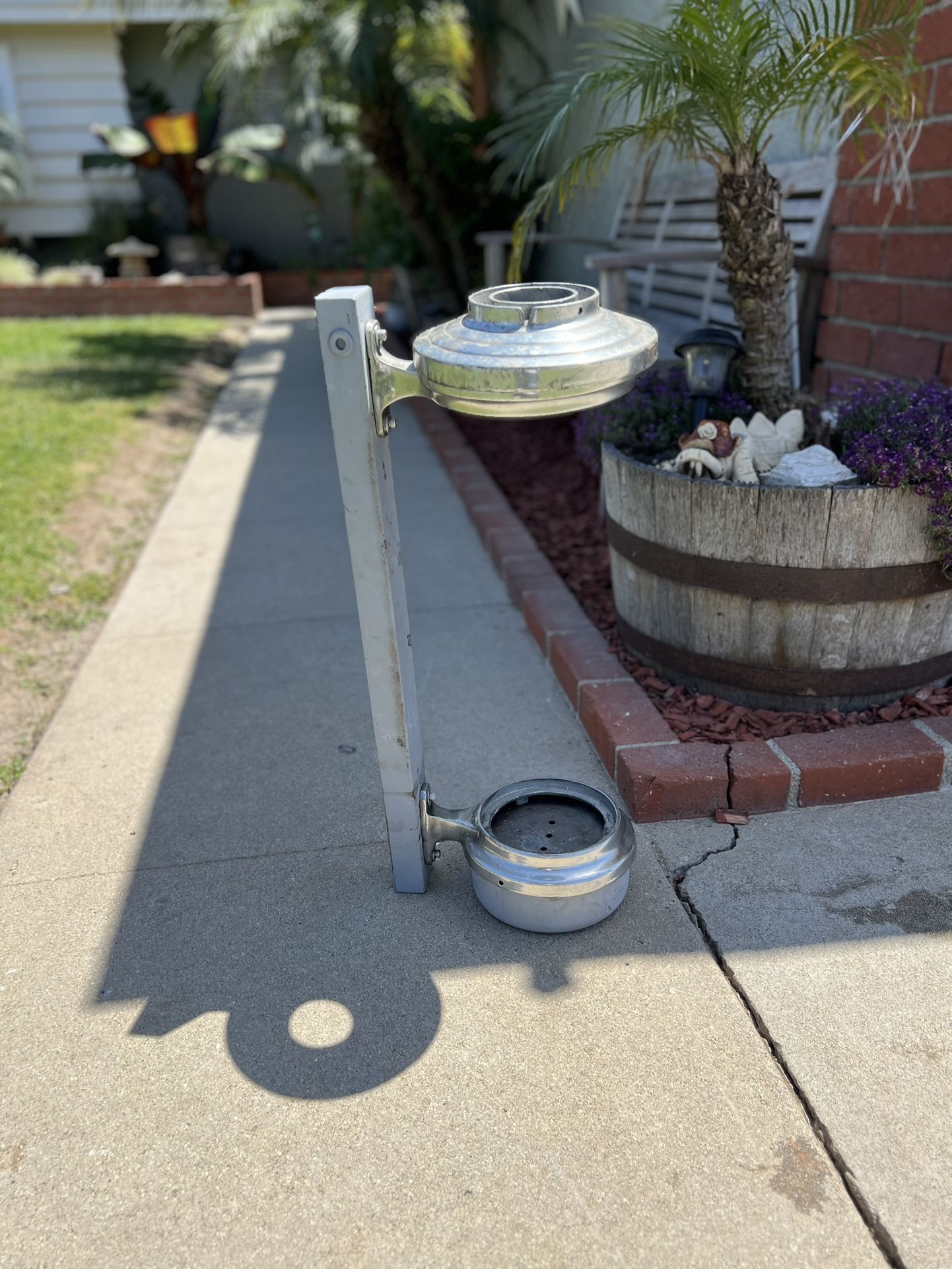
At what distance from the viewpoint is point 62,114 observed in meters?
13.9

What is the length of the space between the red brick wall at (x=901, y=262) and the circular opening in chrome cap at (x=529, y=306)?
7.20 feet

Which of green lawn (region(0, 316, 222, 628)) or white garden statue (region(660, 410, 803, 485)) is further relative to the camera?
green lawn (region(0, 316, 222, 628))

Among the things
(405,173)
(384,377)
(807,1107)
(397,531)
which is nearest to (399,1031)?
(807,1107)

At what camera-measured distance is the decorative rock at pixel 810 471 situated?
278cm

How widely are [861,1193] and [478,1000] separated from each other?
0.81 metres

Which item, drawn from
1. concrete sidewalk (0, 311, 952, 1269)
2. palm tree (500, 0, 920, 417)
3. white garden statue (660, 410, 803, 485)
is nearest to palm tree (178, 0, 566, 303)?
palm tree (500, 0, 920, 417)

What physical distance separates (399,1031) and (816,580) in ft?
5.20

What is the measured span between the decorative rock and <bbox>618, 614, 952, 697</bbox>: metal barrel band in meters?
0.54

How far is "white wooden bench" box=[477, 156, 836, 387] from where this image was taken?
4180 mm

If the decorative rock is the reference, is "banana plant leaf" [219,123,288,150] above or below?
above

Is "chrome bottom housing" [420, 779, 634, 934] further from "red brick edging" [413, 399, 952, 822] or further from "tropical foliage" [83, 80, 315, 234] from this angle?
"tropical foliage" [83, 80, 315, 234]

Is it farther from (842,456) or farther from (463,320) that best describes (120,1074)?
(842,456)

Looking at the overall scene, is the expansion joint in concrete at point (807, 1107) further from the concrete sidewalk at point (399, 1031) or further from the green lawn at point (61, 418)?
the green lawn at point (61, 418)

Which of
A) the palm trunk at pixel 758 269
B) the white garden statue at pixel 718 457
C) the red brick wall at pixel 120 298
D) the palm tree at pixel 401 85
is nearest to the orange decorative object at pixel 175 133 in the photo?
the red brick wall at pixel 120 298
